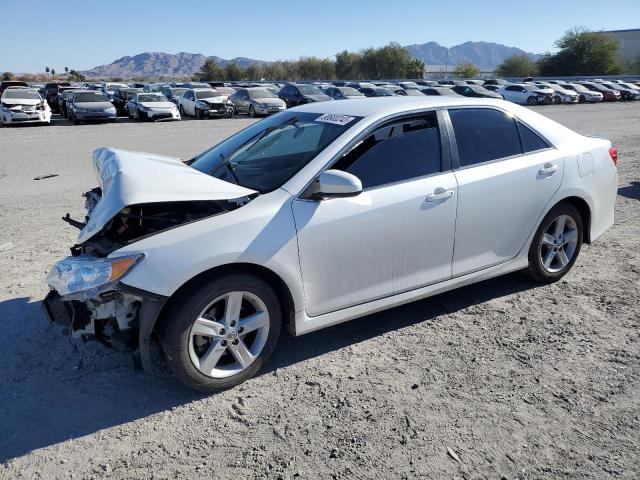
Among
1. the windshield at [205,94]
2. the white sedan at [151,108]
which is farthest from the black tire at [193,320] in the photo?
the windshield at [205,94]

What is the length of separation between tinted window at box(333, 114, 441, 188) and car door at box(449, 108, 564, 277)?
0.21 m

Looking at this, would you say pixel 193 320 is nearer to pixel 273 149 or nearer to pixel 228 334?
pixel 228 334

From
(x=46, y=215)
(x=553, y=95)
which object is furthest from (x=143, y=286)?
(x=553, y=95)

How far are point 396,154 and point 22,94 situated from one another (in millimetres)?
23655

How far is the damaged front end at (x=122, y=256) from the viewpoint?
2.83 metres

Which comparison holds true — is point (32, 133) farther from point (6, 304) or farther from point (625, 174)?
point (625, 174)

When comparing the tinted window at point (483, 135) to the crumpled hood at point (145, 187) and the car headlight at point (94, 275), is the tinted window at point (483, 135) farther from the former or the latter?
the car headlight at point (94, 275)

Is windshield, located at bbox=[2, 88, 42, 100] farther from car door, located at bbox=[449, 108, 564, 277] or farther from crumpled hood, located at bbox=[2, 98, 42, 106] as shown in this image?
car door, located at bbox=[449, 108, 564, 277]

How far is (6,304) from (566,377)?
4282 millimetres

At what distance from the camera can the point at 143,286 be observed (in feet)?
9.16

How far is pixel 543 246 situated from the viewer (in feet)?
14.8

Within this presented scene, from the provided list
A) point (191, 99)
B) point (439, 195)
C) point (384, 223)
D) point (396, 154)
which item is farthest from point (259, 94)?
point (384, 223)

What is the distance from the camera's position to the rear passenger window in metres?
4.27

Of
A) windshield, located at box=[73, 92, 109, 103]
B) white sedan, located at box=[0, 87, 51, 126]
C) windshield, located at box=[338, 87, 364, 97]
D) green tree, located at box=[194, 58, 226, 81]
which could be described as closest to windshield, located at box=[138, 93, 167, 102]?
windshield, located at box=[73, 92, 109, 103]
